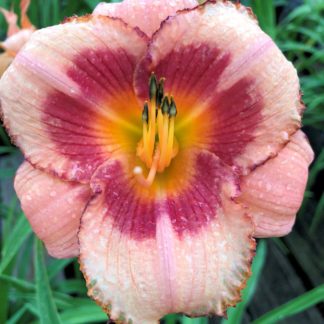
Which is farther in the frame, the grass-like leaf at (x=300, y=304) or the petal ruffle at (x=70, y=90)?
the grass-like leaf at (x=300, y=304)

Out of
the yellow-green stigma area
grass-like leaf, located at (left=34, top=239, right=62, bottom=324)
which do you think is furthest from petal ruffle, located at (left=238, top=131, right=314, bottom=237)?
grass-like leaf, located at (left=34, top=239, right=62, bottom=324)

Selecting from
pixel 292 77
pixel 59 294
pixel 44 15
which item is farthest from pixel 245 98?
pixel 44 15

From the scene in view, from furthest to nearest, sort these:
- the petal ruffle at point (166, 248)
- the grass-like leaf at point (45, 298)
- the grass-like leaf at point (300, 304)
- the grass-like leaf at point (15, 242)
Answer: the grass-like leaf at point (15, 242) < the grass-like leaf at point (300, 304) < the grass-like leaf at point (45, 298) < the petal ruffle at point (166, 248)

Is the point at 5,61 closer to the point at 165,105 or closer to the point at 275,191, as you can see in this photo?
the point at 165,105

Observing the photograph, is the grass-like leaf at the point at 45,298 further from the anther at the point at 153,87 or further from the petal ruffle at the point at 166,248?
the anther at the point at 153,87

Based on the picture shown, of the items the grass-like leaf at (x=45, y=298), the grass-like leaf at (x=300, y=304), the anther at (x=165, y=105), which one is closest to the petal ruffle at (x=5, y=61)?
the grass-like leaf at (x=45, y=298)

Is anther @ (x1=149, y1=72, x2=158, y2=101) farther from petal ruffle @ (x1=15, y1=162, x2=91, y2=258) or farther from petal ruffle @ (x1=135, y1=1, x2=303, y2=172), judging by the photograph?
petal ruffle @ (x1=15, y1=162, x2=91, y2=258)
